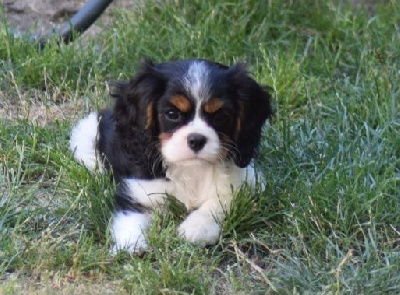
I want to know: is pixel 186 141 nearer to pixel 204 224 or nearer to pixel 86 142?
pixel 204 224

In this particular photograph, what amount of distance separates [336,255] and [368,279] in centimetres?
31

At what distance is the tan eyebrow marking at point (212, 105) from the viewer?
4.98m

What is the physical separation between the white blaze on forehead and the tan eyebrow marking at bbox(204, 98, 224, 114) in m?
0.03

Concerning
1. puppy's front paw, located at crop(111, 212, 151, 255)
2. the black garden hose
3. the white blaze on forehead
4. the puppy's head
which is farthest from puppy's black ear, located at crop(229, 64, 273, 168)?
the black garden hose

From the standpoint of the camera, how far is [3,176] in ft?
18.6

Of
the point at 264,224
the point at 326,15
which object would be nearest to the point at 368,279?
the point at 264,224

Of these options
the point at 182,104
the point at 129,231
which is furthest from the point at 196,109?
the point at 129,231

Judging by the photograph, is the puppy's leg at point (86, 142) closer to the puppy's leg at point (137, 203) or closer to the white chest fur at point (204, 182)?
the puppy's leg at point (137, 203)

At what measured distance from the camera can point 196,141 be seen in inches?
194

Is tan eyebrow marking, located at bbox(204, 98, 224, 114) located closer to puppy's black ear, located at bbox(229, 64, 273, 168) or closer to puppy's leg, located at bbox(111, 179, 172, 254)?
puppy's black ear, located at bbox(229, 64, 273, 168)

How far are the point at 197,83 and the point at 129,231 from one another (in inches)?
30.4

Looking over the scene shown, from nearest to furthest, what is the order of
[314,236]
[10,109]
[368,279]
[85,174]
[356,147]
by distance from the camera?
[368,279] → [314,236] → [85,174] → [356,147] → [10,109]

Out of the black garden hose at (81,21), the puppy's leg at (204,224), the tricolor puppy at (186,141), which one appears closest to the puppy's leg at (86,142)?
the tricolor puppy at (186,141)

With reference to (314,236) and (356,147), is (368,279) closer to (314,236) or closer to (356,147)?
(314,236)
